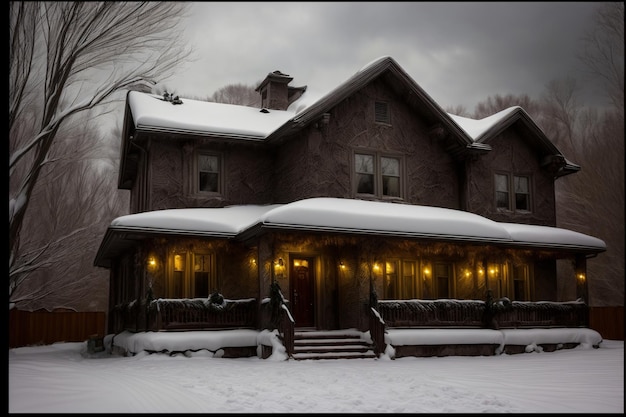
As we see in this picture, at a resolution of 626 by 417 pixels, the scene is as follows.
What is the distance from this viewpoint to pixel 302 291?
65.7 ft

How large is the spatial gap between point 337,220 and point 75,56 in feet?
27.6

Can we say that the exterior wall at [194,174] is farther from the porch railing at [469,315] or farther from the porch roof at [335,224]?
the porch railing at [469,315]

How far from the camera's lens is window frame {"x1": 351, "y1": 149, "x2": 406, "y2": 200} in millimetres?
21047

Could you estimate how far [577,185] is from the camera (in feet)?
106

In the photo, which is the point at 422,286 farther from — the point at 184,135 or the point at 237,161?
the point at 184,135

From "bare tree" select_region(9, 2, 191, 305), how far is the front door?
8.34 meters

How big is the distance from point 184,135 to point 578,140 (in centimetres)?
2632

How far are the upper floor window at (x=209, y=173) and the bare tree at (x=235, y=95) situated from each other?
22.6 meters

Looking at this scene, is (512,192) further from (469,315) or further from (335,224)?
(335,224)

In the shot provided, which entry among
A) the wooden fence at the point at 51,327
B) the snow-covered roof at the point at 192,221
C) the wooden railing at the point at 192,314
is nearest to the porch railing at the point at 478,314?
the wooden railing at the point at 192,314

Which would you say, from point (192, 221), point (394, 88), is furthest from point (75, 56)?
point (394, 88)

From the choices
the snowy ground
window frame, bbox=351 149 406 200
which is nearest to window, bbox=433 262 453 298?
window frame, bbox=351 149 406 200

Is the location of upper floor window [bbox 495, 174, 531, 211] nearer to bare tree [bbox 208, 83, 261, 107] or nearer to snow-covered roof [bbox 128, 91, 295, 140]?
snow-covered roof [bbox 128, 91, 295, 140]

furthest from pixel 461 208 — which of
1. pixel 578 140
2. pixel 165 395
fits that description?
pixel 578 140
